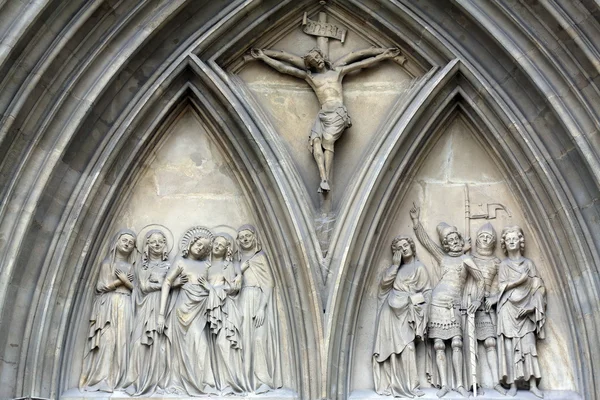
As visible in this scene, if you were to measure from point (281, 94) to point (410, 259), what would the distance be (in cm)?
195

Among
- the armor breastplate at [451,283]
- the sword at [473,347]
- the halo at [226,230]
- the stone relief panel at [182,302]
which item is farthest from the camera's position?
the halo at [226,230]

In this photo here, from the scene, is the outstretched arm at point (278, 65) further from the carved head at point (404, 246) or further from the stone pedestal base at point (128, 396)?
the stone pedestal base at point (128, 396)

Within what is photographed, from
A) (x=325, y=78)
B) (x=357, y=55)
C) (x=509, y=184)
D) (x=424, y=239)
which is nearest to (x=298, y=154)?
(x=325, y=78)

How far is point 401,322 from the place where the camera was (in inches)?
386

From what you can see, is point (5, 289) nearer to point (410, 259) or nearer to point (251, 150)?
point (251, 150)

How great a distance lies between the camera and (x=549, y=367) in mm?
9703

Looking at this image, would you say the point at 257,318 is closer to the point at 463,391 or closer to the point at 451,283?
the point at 451,283

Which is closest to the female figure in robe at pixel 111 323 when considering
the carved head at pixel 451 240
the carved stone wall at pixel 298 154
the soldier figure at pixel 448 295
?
the carved stone wall at pixel 298 154

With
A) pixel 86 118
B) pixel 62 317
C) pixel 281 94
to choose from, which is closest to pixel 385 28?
pixel 281 94

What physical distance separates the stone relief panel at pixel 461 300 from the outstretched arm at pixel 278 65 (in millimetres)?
1418

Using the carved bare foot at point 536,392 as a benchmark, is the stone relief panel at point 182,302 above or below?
above

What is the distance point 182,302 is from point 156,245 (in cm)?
57

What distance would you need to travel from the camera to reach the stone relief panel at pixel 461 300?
9664 mm

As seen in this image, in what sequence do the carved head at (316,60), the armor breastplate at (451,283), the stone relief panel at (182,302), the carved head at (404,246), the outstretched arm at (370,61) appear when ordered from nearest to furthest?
the stone relief panel at (182,302), the armor breastplate at (451,283), the carved head at (404,246), the carved head at (316,60), the outstretched arm at (370,61)
